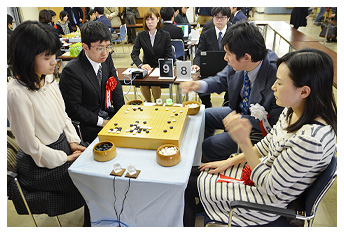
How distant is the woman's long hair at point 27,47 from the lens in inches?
51.9

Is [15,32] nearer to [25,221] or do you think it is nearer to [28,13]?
[25,221]

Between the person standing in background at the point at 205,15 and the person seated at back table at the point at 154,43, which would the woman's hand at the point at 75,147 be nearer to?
the person seated at back table at the point at 154,43

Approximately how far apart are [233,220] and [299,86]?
2.65 feet

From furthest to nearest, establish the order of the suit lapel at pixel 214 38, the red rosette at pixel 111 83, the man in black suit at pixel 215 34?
the suit lapel at pixel 214 38 → the man in black suit at pixel 215 34 → the red rosette at pixel 111 83

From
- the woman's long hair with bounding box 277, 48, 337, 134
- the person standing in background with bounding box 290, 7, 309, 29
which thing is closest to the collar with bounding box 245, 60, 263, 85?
the woman's long hair with bounding box 277, 48, 337, 134

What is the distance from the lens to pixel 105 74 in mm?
2213

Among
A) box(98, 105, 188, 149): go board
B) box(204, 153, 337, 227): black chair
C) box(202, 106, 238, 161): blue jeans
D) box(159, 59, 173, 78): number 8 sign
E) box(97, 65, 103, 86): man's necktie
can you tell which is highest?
box(97, 65, 103, 86): man's necktie

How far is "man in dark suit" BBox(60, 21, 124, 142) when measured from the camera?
1.93 meters

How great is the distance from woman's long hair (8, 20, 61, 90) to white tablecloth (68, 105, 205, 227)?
0.60m

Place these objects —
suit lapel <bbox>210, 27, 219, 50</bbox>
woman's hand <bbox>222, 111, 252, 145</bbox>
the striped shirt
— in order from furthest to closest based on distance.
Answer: suit lapel <bbox>210, 27, 219, 50</bbox>, woman's hand <bbox>222, 111, 252, 145</bbox>, the striped shirt

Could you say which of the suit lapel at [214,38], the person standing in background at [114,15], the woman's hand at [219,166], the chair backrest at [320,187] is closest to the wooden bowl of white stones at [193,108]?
the woman's hand at [219,166]

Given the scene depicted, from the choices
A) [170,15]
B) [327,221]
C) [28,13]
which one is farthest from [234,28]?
[28,13]

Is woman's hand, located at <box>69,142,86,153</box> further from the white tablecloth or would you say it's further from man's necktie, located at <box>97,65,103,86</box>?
man's necktie, located at <box>97,65,103,86</box>

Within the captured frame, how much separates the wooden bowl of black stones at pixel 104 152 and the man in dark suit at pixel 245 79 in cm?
87
